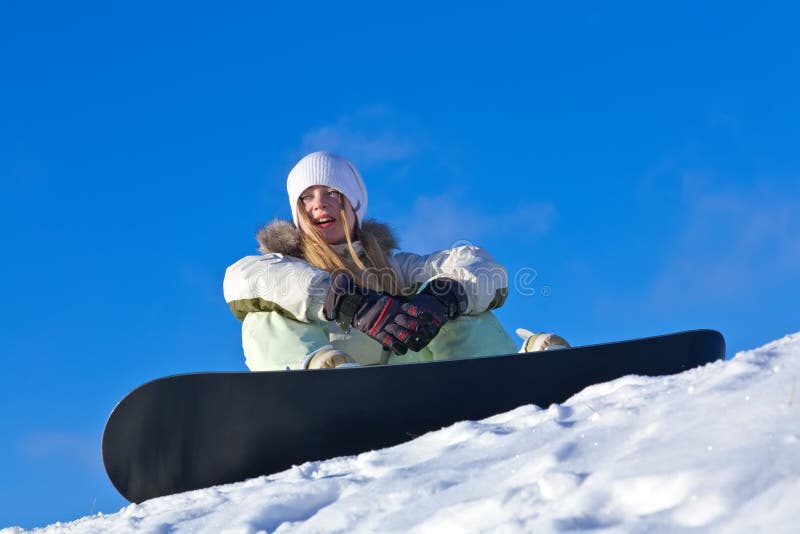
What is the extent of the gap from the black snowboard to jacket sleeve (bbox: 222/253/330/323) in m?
0.64

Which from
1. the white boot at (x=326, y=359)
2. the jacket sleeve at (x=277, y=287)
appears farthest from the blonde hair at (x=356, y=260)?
the white boot at (x=326, y=359)

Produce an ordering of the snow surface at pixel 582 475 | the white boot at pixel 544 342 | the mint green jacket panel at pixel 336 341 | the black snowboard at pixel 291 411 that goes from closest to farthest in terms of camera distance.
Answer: the snow surface at pixel 582 475 → the black snowboard at pixel 291 411 → the mint green jacket panel at pixel 336 341 → the white boot at pixel 544 342

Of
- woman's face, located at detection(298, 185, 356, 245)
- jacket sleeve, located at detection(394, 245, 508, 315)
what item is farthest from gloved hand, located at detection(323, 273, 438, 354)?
woman's face, located at detection(298, 185, 356, 245)

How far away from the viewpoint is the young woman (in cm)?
374

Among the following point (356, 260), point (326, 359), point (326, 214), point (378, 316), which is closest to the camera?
point (326, 359)

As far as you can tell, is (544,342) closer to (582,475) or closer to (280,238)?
(280,238)

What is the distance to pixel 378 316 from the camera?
3.68 m

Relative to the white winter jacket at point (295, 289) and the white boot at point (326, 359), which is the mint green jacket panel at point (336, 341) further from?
the white boot at point (326, 359)

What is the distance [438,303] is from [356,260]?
73 cm

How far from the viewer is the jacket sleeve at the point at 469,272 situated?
4215 mm

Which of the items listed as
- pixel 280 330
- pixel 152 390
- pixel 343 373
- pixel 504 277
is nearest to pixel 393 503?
pixel 343 373

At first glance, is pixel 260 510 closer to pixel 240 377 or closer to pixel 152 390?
pixel 240 377

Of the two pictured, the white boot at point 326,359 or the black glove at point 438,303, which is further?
the black glove at point 438,303

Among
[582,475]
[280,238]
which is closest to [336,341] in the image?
[280,238]
